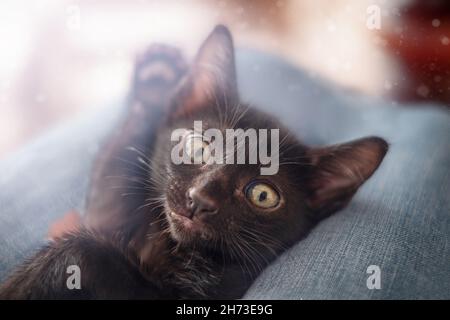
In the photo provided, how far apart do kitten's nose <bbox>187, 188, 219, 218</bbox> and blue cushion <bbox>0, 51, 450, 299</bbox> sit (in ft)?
0.59

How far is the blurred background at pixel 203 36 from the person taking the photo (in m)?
1.11

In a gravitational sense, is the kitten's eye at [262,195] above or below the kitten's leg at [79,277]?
above

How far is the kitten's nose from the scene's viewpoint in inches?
34.1

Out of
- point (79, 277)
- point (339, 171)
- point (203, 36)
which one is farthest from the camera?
point (203, 36)

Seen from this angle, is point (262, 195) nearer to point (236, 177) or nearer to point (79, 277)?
point (236, 177)

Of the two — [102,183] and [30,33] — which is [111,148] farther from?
[30,33]

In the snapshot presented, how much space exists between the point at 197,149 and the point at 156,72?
1.01 ft

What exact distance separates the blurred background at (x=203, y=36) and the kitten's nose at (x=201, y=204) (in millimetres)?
452

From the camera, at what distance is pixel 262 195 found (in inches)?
37.6

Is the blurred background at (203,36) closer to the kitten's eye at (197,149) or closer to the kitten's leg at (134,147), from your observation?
the kitten's leg at (134,147)

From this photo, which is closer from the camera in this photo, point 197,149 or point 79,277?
point 79,277

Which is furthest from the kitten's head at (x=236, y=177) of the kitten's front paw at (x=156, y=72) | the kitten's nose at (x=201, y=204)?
the kitten's front paw at (x=156, y=72)

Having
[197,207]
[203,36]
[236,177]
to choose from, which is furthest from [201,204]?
[203,36]

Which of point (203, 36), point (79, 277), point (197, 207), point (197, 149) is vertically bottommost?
point (79, 277)
